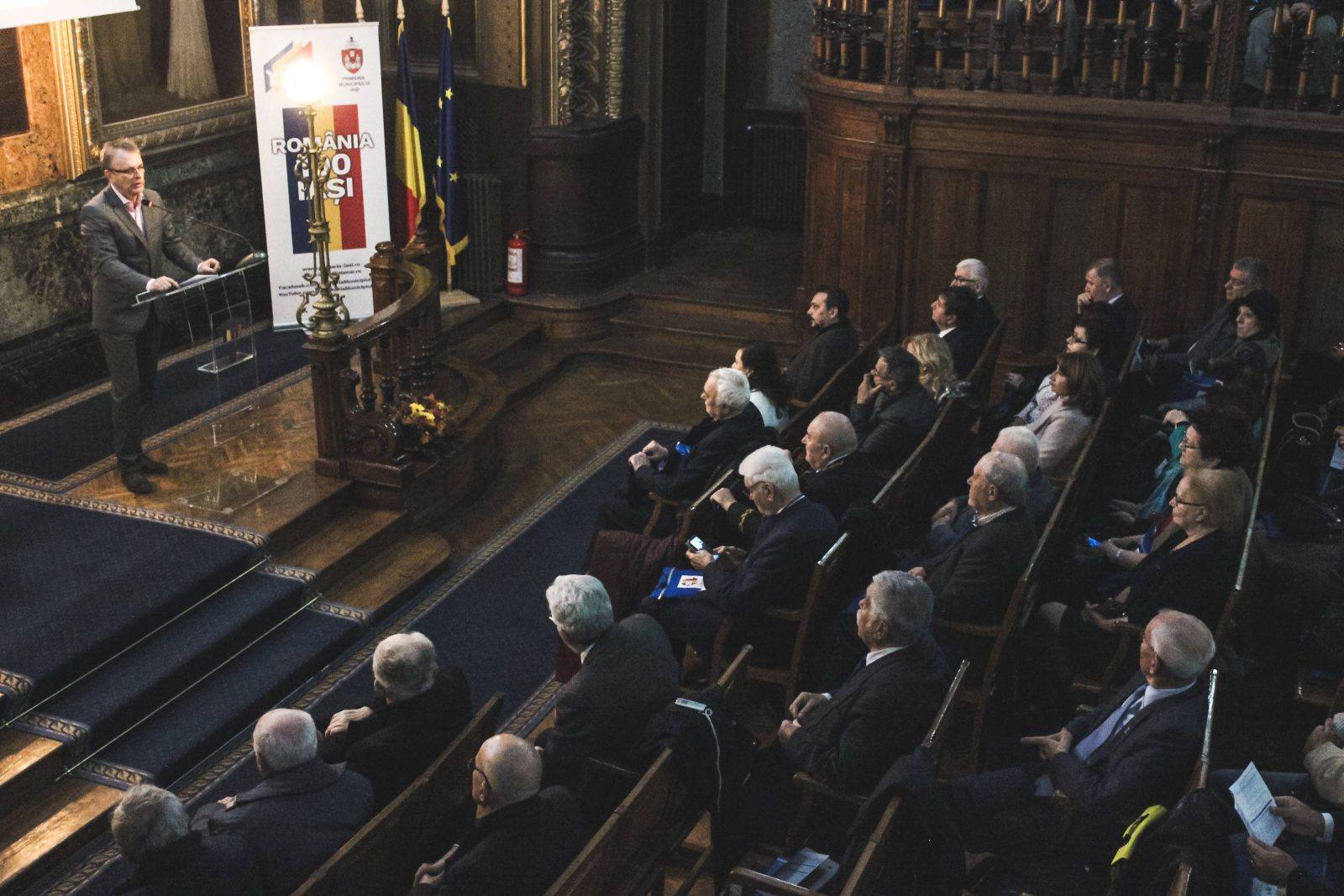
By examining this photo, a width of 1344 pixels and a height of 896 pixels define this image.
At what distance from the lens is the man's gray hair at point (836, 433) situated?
570cm

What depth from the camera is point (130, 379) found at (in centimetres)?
640

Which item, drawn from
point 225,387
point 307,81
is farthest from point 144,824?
point 225,387

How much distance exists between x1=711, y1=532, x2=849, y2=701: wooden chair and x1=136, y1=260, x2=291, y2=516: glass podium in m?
2.53

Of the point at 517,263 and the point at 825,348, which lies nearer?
the point at 825,348

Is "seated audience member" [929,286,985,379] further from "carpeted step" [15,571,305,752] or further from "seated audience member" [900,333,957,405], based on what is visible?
"carpeted step" [15,571,305,752]

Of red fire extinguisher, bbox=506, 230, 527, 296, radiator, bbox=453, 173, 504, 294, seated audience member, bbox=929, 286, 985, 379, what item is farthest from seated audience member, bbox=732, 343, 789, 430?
radiator, bbox=453, 173, 504, 294

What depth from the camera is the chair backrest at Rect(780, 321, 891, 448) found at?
257 inches

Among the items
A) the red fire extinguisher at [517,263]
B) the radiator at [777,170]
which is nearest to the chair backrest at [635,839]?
the red fire extinguisher at [517,263]

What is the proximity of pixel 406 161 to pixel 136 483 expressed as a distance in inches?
141

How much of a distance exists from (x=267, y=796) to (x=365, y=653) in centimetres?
224

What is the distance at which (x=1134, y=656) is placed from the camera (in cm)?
512

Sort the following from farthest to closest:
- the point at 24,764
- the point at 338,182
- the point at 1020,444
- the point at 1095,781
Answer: the point at 338,182, the point at 1020,444, the point at 24,764, the point at 1095,781

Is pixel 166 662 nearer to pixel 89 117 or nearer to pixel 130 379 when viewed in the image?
pixel 130 379

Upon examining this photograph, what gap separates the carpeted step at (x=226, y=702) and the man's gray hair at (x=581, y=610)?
1.81m
